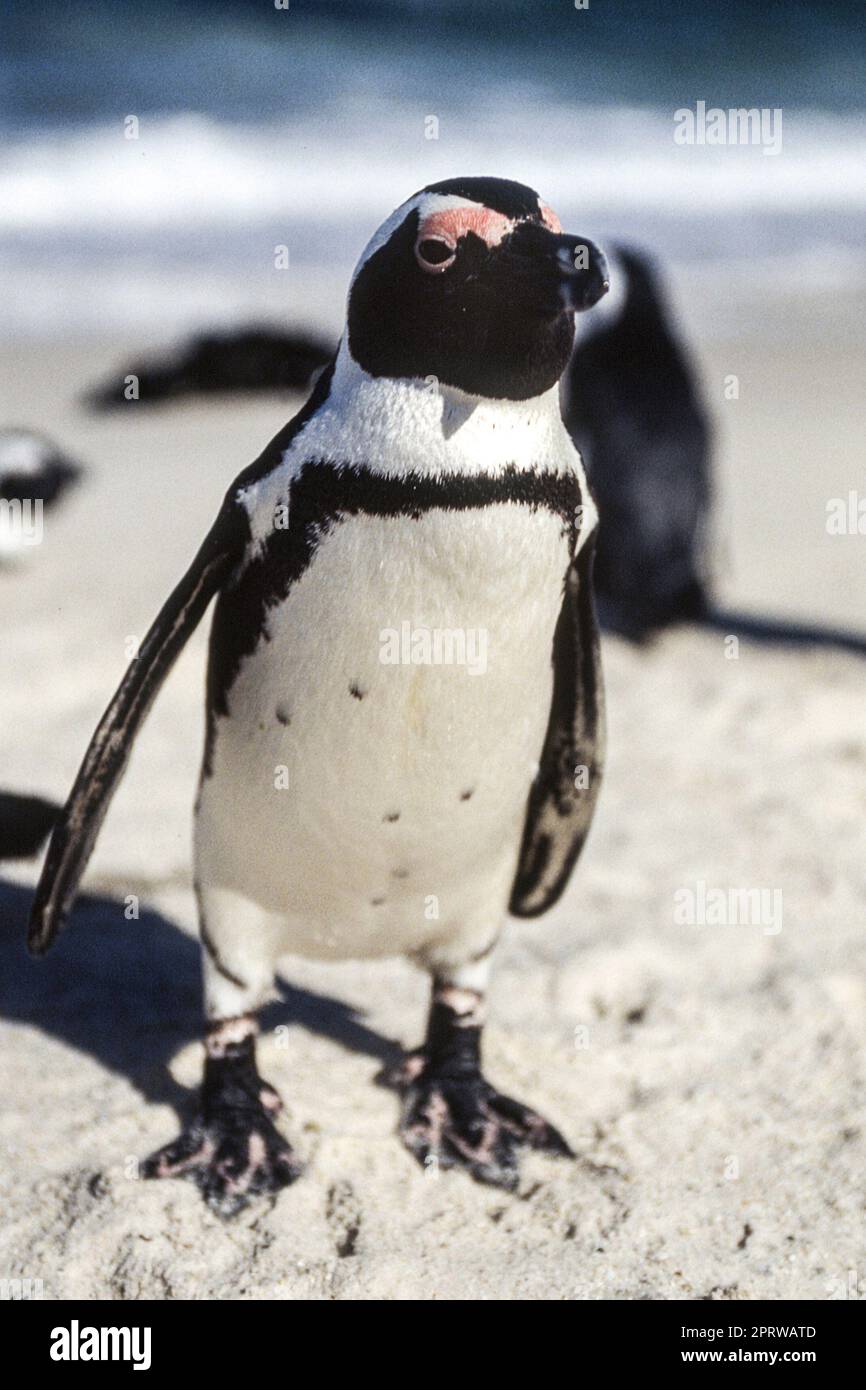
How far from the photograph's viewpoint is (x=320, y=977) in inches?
133

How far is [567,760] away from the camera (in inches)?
107

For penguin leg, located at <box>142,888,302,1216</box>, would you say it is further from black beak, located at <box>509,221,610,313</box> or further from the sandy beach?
→ black beak, located at <box>509,221,610,313</box>

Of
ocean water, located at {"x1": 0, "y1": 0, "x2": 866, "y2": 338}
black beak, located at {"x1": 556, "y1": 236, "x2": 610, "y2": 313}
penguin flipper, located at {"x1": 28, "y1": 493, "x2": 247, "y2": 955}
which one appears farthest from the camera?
ocean water, located at {"x1": 0, "y1": 0, "x2": 866, "y2": 338}

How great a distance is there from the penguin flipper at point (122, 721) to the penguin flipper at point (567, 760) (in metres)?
0.55

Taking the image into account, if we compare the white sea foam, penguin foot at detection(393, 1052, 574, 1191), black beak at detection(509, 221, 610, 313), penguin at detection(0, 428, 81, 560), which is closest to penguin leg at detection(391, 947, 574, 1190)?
penguin foot at detection(393, 1052, 574, 1191)

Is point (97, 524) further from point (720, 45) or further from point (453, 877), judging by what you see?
point (720, 45)

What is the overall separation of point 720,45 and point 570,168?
676cm

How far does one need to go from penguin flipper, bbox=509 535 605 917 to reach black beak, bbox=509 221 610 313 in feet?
1.67

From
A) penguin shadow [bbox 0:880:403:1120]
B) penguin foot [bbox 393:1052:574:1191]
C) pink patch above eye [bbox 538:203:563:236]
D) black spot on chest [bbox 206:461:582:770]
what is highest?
pink patch above eye [bbox 538:203:563:236]

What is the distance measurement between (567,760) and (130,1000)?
110 cm

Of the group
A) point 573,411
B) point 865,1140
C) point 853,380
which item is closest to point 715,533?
point 573,411

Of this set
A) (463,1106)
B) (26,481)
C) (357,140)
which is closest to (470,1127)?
(463,1106)

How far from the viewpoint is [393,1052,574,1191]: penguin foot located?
2703 mm

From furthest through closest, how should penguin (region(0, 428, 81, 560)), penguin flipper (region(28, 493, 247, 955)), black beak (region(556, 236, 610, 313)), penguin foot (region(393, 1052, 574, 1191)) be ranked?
penguin (region(0, 428, 81, 560)) < penguin foot (region(393, 1052, 574, 1191)) < penguin flipper (region(28, 493, 247, 955)) < black beak (region(556, 236, 610, 313))
